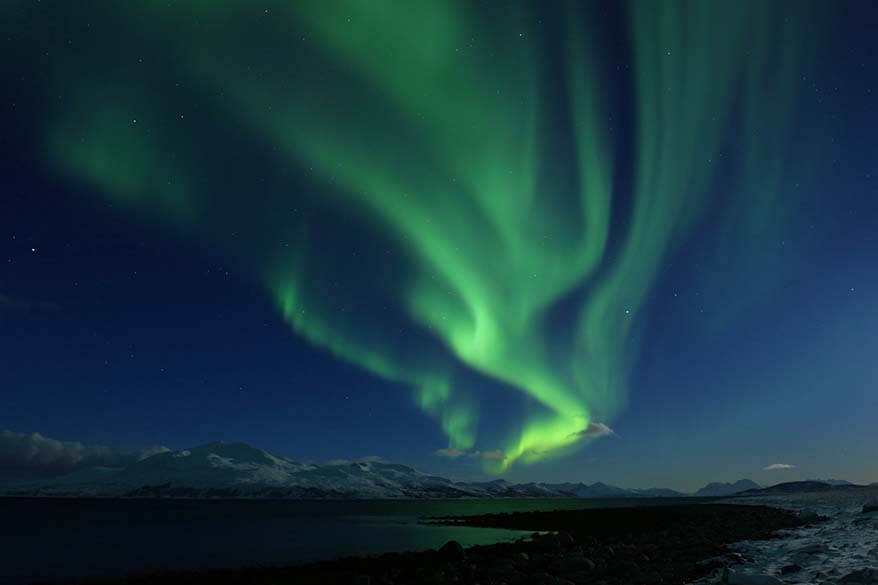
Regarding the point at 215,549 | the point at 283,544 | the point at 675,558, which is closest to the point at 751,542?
the point at 675,558

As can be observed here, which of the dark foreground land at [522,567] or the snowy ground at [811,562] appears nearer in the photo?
the snowy ground at [811,562]

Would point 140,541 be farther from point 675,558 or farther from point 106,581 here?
point 675,558

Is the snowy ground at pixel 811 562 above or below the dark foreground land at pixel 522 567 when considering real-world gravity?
above

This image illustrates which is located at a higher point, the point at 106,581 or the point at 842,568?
the point at 842,568

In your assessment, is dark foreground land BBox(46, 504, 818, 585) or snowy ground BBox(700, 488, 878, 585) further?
dark foreground land BBox(46, 504, 818, 585)

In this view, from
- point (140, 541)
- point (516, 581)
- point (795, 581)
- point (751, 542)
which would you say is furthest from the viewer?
point (140, 541)

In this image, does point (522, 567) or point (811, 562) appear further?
point (522, 567)

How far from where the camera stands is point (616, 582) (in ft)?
65.5

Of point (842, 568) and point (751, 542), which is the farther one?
point (751, 542)

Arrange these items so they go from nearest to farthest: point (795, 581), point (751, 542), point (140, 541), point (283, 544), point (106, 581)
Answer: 1. point (795, 581)
2. point (106, 581)
3. point (751, 542)
4. point (283, 544)
5. point (140, 541)

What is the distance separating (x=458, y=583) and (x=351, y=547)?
28.1m

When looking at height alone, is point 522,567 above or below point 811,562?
below

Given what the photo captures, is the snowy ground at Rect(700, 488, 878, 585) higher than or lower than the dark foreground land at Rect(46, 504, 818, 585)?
higher

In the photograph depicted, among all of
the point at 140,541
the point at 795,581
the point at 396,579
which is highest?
the point at 795,581
